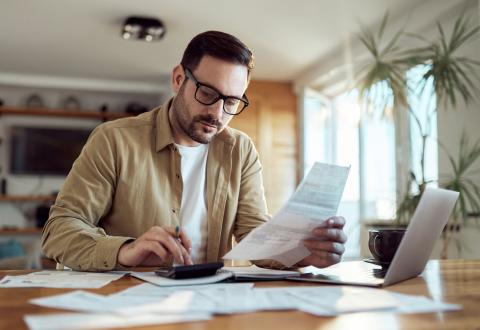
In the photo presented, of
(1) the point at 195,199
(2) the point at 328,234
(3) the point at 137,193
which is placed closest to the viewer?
(2) the point at 328,234

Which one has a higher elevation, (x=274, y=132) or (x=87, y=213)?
(x=274, y=132)

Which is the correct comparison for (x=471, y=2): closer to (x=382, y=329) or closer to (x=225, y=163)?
(x=225, y=163)

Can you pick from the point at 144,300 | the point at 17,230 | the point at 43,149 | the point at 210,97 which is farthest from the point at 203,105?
the point at 43,149

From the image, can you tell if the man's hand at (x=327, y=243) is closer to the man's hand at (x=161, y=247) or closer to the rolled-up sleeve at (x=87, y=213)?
the man's hand at (x=161, y=247)

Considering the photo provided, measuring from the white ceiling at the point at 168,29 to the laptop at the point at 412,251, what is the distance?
2.99 metres

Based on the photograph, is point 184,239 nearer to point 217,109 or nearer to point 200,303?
point 200,303

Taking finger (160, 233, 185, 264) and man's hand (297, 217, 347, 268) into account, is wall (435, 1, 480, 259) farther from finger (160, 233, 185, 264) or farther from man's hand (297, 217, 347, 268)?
finger (160, 233, 185, 264)

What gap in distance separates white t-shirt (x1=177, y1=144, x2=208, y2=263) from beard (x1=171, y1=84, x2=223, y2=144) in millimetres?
78

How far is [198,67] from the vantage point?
4.91 ft

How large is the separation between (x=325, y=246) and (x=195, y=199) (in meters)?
0.52

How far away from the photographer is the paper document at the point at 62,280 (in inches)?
36.6

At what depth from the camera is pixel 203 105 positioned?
148cm

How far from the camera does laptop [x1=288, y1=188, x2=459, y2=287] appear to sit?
98cm

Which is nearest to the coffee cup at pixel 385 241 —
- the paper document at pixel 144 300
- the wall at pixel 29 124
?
the paper document at pixel 144 300
